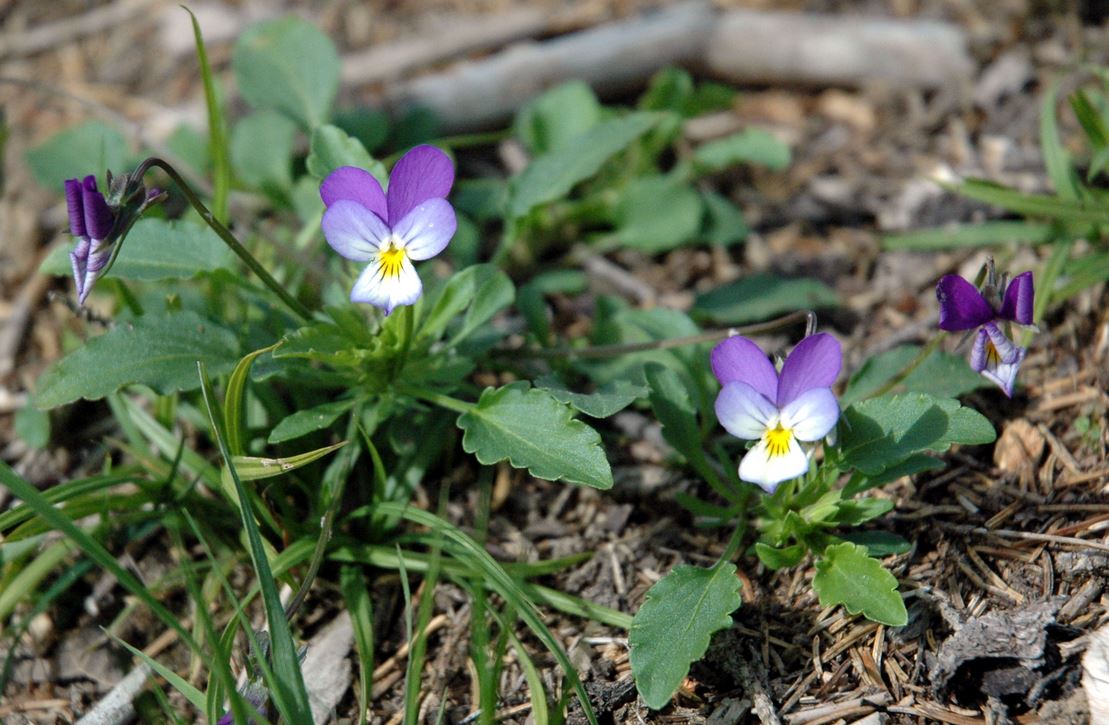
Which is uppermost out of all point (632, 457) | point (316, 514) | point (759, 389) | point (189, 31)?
point (189, 31)

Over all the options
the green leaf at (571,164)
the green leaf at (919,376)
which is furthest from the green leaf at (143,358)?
the green leaf at (919,376)

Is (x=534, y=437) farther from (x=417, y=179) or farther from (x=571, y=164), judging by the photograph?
(x=571, y=164)

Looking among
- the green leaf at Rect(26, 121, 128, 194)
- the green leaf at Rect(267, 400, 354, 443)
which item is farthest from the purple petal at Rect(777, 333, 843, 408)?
the green leaf at Rect(26, 121, 128, 194)

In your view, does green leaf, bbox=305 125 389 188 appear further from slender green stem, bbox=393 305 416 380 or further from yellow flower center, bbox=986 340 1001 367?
yellow flower center, bbox=986 340 1001 367

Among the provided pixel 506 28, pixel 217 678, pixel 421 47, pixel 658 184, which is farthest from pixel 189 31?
pixel 217 678

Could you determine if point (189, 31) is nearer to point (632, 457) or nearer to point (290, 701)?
point (632, 457)
